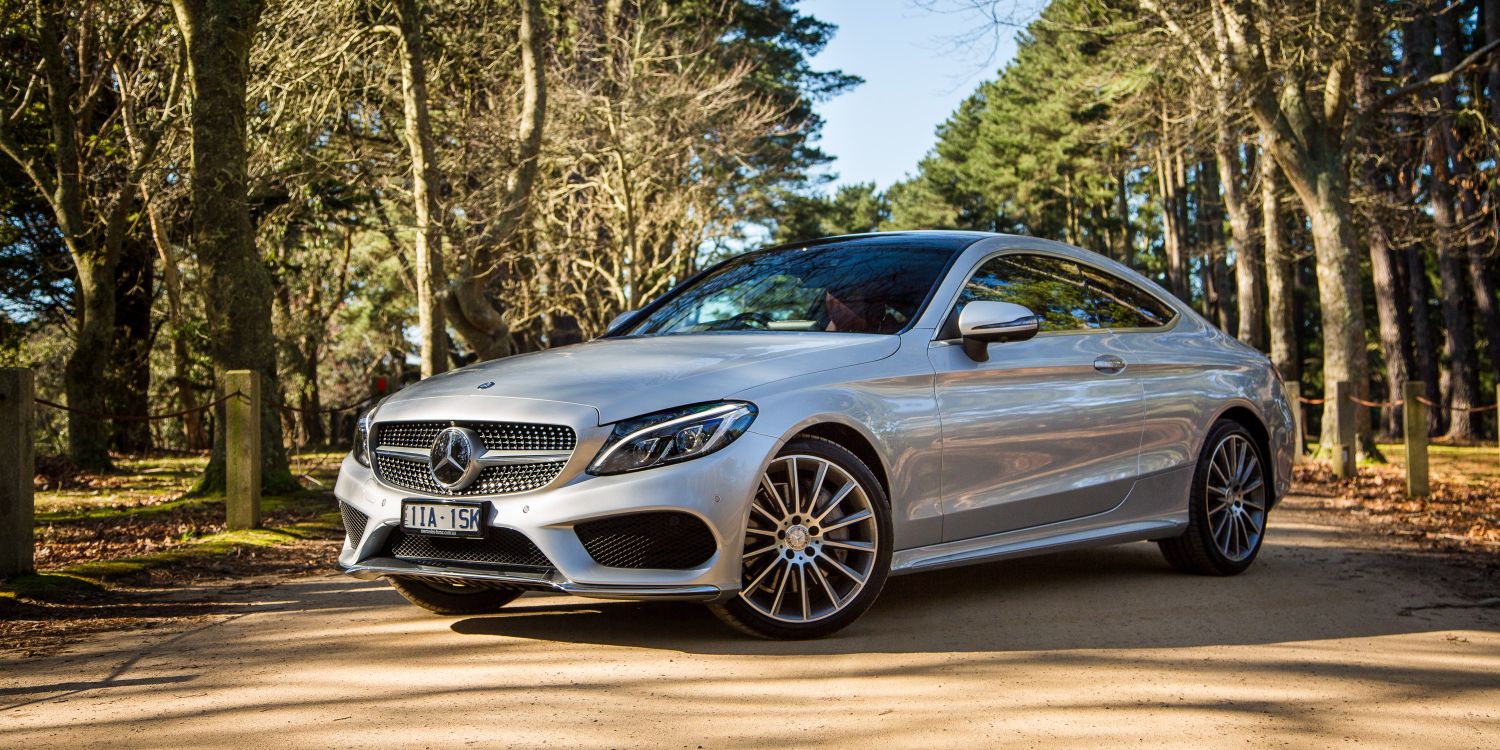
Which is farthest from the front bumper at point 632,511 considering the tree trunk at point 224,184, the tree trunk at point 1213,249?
the tree trunk at point 1213,249

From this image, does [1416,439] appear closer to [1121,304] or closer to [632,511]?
[1121,304]

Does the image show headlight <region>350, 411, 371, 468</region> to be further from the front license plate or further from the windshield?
the windshield

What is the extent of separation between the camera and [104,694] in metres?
4.82

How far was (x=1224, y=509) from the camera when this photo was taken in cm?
762

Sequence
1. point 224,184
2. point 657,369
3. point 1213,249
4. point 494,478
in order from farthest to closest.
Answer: point 1213,249 → point 224,184 → point 657,369 → point 494,478

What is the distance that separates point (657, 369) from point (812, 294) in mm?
A: 1237

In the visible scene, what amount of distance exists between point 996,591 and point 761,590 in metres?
1.85

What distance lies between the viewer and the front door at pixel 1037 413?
6121 millimetres

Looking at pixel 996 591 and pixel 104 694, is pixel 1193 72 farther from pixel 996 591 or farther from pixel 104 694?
pixel 104 694

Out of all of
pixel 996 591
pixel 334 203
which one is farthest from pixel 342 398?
pixel 996 591

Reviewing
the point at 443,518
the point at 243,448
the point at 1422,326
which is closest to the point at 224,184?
the point at 243,448

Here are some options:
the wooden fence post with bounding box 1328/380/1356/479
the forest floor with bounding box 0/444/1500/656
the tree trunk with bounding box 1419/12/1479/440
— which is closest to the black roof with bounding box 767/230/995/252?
the forest floor with bounding box 0/444/1500/656

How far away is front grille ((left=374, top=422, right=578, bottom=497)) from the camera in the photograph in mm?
5184

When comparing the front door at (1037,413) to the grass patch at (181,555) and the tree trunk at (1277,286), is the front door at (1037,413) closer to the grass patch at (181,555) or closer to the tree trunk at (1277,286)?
the grass patch at (181,555)
